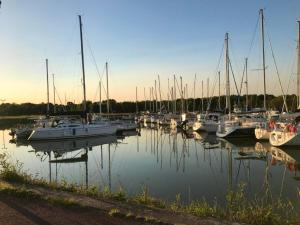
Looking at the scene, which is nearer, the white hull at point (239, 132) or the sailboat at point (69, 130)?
the white hull at point (239, 132)

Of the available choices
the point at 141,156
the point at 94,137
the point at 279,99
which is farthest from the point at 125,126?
the point at 279,99

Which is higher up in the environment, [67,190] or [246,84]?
[246,84]

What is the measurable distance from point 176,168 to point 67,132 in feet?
84.6

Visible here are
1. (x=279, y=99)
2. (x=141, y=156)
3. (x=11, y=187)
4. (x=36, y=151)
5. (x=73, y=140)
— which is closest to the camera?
(x=11, y=187)

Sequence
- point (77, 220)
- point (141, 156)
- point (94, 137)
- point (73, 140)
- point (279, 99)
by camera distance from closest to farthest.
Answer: point (77, 220) → point (141, 156) → point (73, 140) → point (94, 137) → point (279, 99)

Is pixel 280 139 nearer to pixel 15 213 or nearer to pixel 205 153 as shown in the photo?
pixel 205 153

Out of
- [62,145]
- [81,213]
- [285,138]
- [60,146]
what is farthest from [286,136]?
[81,213]

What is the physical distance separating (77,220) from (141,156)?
2274 cm

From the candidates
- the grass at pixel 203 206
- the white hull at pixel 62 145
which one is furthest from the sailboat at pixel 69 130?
the grass at pixel 203 206

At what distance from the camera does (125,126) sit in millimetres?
65438

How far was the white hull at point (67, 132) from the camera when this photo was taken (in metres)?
46.7

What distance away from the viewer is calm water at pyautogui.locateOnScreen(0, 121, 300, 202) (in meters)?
17.8

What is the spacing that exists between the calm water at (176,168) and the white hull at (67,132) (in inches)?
338

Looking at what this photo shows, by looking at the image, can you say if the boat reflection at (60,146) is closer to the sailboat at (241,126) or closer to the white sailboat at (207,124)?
the sailboat at (241,126)
